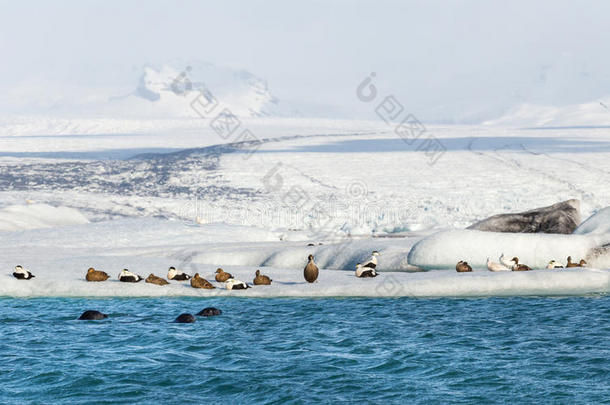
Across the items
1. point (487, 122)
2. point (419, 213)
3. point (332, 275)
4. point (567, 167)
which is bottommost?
point (332, 275)

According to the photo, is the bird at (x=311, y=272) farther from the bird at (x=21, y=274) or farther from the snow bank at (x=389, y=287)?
the bird at (x=21, y=274)

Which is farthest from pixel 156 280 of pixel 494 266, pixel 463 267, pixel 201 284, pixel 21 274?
pixel 494 266

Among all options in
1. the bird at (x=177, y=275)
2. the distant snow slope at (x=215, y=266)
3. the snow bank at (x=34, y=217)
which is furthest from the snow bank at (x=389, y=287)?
the snow bank at (x=34, y=217)

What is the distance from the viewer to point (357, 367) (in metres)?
11.8

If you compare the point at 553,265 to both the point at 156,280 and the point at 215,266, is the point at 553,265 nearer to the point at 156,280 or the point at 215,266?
the point at 215,266

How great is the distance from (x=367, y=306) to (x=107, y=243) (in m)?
16.0

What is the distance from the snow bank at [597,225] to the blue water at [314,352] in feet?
22.9

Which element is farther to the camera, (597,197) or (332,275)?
(597,197)

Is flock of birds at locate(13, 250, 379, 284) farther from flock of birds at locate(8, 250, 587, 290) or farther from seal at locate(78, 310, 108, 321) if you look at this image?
seal at locate(78, 310, 108, 321)

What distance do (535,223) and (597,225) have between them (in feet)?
8.90

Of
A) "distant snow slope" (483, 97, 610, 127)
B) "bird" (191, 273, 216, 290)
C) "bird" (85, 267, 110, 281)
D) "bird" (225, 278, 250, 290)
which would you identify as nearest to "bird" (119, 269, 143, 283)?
"bird" (85, 267, 110, 281)

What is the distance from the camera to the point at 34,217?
36875 mm

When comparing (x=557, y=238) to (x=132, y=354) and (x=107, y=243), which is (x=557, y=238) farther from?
(x=107, y=243)

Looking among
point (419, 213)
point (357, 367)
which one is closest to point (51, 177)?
point (419, 213)
